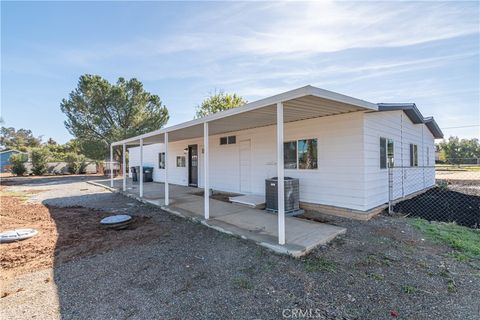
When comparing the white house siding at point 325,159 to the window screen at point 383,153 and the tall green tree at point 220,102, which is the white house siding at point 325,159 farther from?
the tall green tree at point 220,102

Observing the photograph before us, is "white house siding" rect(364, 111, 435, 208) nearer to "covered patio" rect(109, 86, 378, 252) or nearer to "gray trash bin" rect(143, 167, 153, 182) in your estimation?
"covered patio" rect(109, 86, 378, 252)

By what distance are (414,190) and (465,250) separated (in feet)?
18.1

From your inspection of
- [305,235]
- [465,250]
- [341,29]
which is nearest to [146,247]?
[305,235]

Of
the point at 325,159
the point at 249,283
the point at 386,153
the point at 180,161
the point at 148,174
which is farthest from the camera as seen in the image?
the point at 148,174

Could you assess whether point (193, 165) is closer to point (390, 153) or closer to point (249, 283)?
point (390, 153)

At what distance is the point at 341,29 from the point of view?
625cm

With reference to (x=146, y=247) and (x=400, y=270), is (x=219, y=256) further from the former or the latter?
(x=400, y=270)

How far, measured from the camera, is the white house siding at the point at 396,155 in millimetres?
5848

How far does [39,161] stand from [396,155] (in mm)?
28194

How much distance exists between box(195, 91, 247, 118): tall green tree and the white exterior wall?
19.8 meters

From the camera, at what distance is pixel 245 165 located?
29.9 ft

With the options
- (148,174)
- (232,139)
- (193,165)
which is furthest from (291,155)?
(148,174)

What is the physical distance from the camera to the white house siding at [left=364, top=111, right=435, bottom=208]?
19.2ft

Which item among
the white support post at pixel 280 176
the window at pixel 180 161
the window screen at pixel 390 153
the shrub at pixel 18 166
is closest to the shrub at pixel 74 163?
the shrub at pixel 18 166
